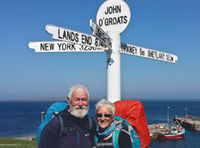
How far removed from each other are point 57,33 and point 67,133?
1982 mm

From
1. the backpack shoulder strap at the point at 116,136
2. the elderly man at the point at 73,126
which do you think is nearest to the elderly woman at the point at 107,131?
the backpack shoulder strap at the point at 116,136

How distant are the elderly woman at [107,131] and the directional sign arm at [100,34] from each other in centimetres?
160

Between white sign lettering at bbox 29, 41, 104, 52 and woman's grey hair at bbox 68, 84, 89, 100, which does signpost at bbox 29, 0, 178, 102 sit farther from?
woman's grey hair at bbox 68, 84, 89, 100

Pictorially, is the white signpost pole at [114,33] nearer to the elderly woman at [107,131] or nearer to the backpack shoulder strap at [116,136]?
the elderly woman at [107,131]

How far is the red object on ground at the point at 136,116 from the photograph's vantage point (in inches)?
139

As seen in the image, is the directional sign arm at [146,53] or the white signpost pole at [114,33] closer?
the white signpost pole at [114,33]

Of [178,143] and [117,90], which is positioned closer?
[117,90]

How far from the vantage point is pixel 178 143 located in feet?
166

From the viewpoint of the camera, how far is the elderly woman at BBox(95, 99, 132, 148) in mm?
2994

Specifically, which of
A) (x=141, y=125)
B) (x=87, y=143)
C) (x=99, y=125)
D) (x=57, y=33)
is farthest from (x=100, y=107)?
(x=57, y=33)

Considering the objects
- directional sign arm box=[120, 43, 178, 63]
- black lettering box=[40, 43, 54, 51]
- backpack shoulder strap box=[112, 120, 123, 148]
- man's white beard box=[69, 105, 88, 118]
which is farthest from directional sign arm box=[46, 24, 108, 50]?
backpack shoulder strap box=[112, 120, 123, 148]

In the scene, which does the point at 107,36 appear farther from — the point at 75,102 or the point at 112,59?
the point at 75,102

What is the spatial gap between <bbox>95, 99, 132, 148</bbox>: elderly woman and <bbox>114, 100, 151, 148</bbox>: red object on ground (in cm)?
42

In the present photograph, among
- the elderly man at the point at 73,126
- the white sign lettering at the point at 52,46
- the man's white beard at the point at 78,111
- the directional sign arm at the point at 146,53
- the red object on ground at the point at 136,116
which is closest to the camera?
the elderly man at the point at 73,126
